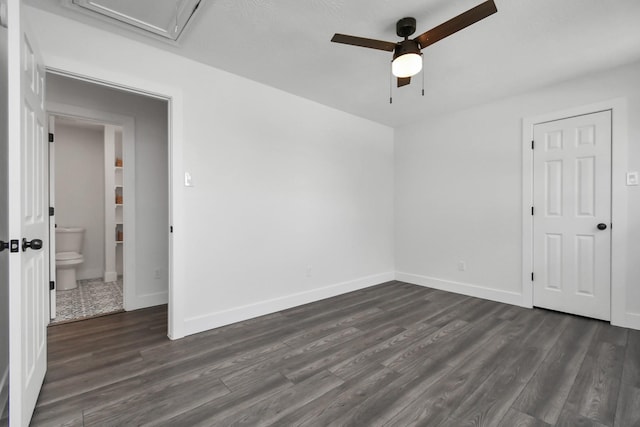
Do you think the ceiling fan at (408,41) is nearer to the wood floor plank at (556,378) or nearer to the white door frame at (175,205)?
the white door frame at (175,205)

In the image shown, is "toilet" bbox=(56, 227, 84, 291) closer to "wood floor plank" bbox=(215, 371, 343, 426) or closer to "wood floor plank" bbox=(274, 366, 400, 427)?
"wood floor plank" bbox=(215, 371, 343, 426)

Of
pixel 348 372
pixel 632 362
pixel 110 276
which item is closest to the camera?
pixel 348 372

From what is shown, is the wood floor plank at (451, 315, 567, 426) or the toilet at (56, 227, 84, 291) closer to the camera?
the wood floor plank at (451, 315, 567, 426)

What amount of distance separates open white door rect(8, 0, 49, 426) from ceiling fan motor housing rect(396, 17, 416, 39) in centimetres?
211

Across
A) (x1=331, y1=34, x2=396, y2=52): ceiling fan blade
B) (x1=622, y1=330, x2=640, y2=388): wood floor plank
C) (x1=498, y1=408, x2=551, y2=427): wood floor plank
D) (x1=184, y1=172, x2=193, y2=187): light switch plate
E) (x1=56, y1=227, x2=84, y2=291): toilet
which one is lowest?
(x1=498, y1=408, x2=551, y2=427): wood floor plank

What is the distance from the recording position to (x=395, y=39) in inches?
91.7

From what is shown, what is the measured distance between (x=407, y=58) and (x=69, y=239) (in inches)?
202

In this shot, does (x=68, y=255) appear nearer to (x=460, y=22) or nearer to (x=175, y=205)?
(x=175, y=205)

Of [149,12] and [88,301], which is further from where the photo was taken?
[88,301]

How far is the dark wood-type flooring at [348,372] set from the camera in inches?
63.1

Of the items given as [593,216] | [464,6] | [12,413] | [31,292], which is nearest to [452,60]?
[464,6]

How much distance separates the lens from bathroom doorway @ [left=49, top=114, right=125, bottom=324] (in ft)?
14.3

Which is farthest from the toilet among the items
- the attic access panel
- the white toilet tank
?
the attic access panel

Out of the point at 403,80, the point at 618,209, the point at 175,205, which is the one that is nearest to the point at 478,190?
the point at 618,209
